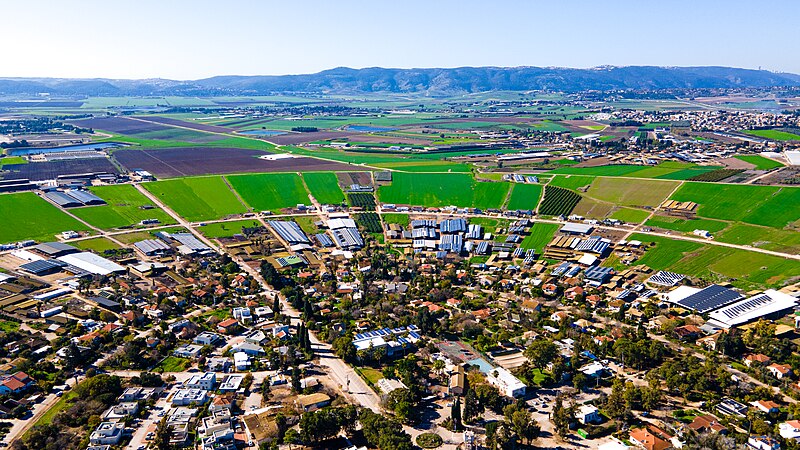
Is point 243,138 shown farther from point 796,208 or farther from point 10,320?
point 796,208

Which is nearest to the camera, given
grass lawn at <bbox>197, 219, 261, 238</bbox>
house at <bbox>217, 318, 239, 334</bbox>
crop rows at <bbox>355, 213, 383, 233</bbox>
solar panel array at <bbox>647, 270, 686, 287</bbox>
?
house at <bbox>217, 318, 239, 334</bbox>

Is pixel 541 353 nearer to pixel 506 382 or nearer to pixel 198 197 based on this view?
pixel 506 382

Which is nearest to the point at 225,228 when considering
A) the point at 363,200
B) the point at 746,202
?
the point at 363,200

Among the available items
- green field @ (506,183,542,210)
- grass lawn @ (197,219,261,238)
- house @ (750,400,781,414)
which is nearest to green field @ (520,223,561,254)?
green field @ (506,183,542,210)

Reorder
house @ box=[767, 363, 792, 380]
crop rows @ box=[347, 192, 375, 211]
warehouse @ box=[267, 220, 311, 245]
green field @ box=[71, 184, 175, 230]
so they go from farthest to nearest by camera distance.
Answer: crop rows @ box=[347, 192, 375, 211], green field @ box=[71, 184, 175, 230], warehouse @ box=[267, 220, 311, 245], house @ box=[767, 363, 792, 380]

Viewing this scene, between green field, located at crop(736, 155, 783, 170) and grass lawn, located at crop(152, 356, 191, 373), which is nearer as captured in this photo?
grass lawn, located at crop(152, 356, 191, 373)

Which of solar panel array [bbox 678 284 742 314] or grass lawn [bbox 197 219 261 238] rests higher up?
grass lawn [bbox 197 219 261 238]

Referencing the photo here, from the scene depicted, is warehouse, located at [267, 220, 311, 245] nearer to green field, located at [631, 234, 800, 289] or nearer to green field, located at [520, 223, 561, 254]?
green field, located at [520, 223, 561, 254]

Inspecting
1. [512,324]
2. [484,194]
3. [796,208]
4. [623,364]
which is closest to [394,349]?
[512,324]
